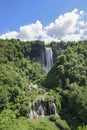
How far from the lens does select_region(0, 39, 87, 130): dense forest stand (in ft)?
189

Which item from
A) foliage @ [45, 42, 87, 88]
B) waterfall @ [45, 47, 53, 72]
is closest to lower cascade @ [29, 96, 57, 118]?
foliage @ [45, 42, 87, 88]

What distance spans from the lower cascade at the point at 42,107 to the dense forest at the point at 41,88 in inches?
44.7

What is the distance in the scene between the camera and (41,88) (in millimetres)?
79188

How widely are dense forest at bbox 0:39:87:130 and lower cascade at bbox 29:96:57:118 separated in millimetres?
1137

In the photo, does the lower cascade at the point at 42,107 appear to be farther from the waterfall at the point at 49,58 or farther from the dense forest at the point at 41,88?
the waterfall at the point at 49,58

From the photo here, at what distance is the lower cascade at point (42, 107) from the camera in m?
64.8

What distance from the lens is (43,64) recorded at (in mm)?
111188

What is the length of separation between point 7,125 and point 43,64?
224ft

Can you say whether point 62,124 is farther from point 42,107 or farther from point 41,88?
point 41,88

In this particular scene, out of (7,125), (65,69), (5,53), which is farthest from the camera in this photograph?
(5,53)

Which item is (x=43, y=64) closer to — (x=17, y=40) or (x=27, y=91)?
(x=17, y=40)

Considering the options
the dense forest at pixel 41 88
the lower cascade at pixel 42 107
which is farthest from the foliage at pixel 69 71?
the lower cascade at pixel 42 107

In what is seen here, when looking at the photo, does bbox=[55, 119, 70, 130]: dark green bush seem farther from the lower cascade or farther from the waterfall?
the waterfall

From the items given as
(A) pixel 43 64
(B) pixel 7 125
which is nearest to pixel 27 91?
(B) pixel 7 125
